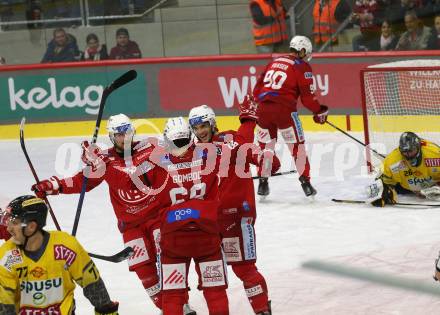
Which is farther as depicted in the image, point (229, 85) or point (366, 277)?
point (229, 85)

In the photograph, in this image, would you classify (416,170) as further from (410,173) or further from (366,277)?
(366,277)

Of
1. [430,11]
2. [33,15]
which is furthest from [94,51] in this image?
[430,11]

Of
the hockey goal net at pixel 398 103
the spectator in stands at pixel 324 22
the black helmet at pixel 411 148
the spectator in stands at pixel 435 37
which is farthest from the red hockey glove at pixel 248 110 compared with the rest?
the spectator in stands at pixel 324 22

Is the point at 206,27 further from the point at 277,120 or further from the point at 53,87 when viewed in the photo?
the point at 277,120

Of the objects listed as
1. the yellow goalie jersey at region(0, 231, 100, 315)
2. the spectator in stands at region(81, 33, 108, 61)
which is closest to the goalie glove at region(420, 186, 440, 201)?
the yellow goalie jersey at region(0, 231, 100, 315)

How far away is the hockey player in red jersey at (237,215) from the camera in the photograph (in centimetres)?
518

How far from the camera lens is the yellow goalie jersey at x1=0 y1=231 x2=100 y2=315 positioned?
3.97m

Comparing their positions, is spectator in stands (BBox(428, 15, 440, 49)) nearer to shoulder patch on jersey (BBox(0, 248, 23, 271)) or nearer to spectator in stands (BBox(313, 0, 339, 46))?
spectator in stands (BBox(313, 0, 339, 46))

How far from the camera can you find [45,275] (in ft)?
13.0

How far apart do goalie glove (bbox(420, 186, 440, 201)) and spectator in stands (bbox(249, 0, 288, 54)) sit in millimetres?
4258

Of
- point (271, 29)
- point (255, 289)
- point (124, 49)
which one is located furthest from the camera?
point (124, 49)

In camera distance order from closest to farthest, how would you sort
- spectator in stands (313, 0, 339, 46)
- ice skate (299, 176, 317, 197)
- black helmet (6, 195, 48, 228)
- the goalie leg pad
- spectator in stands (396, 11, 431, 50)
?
black helmet (6, 195, 48, 228)
the goalie leg pad
ice skate (299, 176, 317, 197)
spectator in stands (396, 11, 431, 50)
spectator in stands (313, 0, 339, 46)

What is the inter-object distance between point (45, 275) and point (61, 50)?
8847mm

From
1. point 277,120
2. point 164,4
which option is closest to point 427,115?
point 277,120
